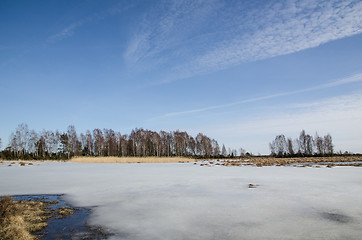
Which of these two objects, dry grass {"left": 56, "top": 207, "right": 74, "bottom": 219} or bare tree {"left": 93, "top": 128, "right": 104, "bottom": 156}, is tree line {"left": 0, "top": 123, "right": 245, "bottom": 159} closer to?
bare tree {"left": 93, "top": 128, "right": 104, "bottom": 156}

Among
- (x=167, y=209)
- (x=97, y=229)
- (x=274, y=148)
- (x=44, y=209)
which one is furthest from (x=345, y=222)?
(x=274, y=148)

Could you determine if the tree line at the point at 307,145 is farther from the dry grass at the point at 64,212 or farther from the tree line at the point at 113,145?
the dry grass at the point at 64,212

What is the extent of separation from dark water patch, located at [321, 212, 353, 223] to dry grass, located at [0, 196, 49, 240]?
4.65m

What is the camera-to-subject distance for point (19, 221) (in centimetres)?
348

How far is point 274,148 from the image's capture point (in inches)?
3088

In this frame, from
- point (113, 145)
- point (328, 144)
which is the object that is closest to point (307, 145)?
point (328, 144)

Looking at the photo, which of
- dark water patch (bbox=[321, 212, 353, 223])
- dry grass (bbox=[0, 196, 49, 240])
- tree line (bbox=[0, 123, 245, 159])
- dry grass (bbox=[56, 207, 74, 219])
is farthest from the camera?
tree line (bbox=[0, 123, 245, 159])

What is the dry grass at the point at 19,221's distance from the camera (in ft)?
9.80

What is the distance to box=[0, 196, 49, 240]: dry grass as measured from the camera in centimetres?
299

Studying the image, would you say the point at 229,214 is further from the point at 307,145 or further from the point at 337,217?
the point at 307,145

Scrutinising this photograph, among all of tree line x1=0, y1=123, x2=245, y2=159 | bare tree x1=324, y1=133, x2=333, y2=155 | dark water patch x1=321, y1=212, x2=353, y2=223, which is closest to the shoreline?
dark water patch x1=321, y1=212, x2=353, y2=223

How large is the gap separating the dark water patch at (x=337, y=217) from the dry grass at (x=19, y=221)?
15.3 feet

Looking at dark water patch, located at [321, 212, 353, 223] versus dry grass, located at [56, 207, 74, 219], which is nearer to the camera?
dark water patch, located at [321, 212, 353, 223]

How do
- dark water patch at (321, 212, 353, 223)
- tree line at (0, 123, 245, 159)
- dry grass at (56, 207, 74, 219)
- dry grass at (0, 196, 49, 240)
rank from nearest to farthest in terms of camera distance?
dry grass at (0, 196, 49, 240) → dark water patch at (321, 212, 353, 223) → dry grass at (56, 207, 74, 219) → tree line at (0, 123, 245, 159)
